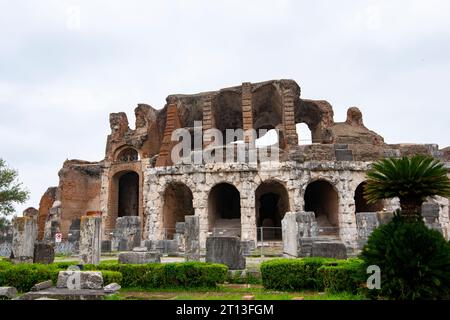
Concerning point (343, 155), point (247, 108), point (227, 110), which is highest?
point (227, 110)

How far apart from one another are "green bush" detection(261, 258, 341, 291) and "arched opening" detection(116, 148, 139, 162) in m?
21.9

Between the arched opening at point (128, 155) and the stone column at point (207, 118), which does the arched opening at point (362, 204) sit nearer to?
the stone column at point (207, 118)

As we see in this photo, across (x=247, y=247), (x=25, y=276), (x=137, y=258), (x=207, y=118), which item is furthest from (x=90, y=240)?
(x=207, y=118)

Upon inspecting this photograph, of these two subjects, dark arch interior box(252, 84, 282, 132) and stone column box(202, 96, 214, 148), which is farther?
dark arch interior box(252, 84, 282, 132)

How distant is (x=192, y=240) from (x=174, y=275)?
3907 mm

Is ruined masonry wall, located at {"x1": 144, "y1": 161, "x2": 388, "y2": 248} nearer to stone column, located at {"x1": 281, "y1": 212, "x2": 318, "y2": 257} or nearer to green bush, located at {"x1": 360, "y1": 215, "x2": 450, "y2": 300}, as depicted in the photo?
stone column, located at {"x1": 281, "y1": 212, "x2": 318, "y2": 257}

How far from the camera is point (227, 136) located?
1134 inches

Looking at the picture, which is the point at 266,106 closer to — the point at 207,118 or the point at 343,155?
the point at 207,118

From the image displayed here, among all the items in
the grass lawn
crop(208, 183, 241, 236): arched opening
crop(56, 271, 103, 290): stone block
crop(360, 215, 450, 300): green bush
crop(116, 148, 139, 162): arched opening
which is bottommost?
the grass lawn

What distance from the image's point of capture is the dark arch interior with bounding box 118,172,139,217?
30219 mm

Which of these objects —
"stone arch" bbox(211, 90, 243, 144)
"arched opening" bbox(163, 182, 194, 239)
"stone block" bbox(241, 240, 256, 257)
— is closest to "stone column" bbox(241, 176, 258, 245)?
"stone block" bbox(241, 240, 256, 257)

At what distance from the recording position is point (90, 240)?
10.8 m

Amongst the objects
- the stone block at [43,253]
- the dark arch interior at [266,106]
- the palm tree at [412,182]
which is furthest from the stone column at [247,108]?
the palm tree at [412,182]

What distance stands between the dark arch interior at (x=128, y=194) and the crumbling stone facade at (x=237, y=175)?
0.26 feet
